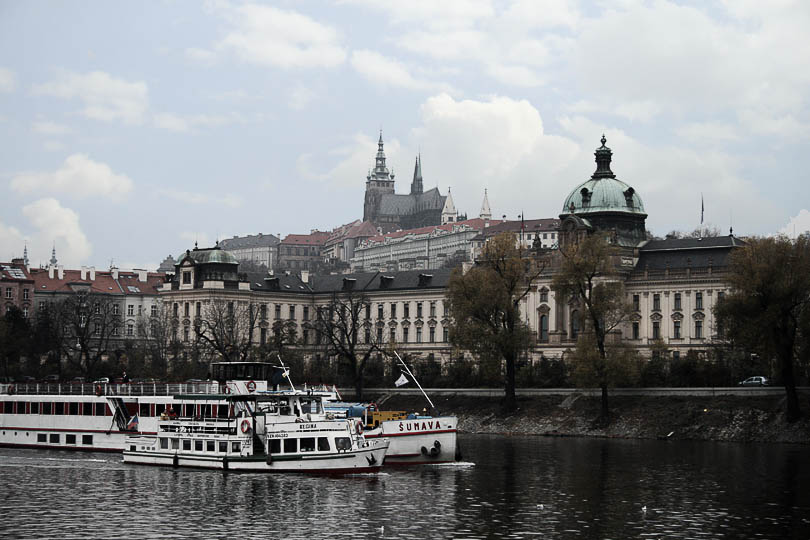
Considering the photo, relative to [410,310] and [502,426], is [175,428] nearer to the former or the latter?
[502,426]

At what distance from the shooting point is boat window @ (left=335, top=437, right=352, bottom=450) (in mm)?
78188

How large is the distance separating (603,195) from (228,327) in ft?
168

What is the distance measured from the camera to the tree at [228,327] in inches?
6029

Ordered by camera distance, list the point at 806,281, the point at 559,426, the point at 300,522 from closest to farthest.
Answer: the point at 300,522
the point at 806,281
the point at 559,426

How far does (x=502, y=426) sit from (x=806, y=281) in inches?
1348

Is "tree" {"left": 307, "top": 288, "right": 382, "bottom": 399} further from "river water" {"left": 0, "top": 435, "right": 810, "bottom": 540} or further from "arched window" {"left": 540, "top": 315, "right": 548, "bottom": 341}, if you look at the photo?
"river water" {"left": 0, "top": 435, "right": 810, "bottom": 540}

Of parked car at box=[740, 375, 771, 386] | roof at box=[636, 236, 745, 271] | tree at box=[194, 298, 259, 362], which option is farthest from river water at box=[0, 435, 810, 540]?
roof at box=[636, 236, 745, 271]

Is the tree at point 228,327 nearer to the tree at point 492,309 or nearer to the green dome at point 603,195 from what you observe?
the tree at point 492,309

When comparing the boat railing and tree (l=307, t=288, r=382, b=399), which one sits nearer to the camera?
the boat railing

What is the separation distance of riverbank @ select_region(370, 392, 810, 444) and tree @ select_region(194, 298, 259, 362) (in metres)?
26.9

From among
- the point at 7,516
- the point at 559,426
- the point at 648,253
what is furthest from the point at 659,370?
the point at 7,516

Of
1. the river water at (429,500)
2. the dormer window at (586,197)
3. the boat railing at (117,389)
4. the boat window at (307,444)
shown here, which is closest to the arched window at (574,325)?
the dormer window at (586,197)

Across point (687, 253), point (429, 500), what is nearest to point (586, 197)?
point (687, 253)

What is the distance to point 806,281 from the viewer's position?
109188mm
